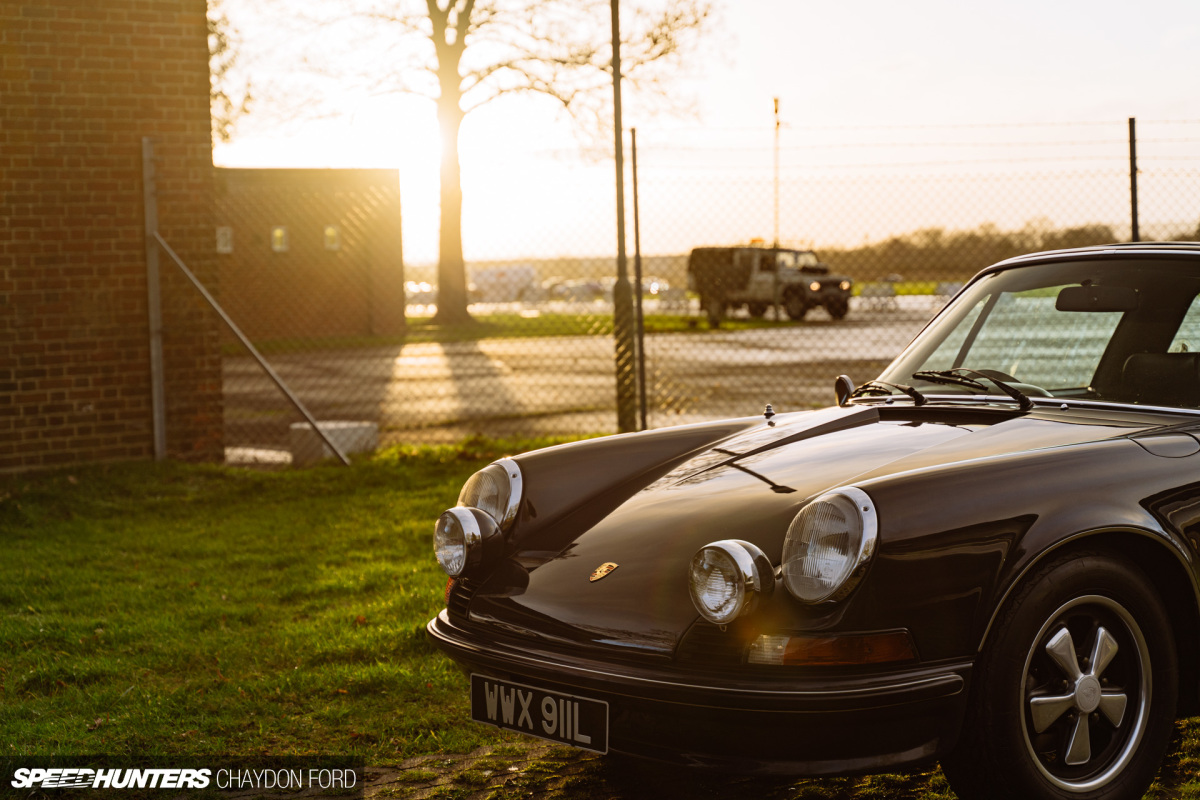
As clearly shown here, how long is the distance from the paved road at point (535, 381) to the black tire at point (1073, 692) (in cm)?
755

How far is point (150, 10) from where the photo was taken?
7996 mm

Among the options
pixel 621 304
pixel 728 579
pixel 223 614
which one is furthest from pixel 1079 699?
pixel 621 304

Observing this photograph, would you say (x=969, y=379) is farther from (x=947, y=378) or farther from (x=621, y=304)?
(x=621, y=304)

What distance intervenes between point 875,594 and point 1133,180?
6442 mm

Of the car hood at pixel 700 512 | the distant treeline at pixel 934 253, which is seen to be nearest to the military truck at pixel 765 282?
→ the distant treeline at pixel 934 253

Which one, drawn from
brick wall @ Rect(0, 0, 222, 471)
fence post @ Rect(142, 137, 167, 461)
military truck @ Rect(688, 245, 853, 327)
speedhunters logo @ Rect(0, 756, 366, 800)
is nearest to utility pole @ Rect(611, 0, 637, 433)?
brick wall @ Rect(0, 0, 222, 471)

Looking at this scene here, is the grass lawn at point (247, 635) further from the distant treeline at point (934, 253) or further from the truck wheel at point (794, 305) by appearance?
the truck wheel at point (794, 305)

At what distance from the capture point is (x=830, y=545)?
2.60m

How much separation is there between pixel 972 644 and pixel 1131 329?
1.79 meters

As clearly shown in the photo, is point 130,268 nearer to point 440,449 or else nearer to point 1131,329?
point 440,449

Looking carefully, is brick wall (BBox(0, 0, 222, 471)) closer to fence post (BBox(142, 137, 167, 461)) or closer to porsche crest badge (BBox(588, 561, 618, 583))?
fence post (BBox(142, 137, 167, 461))

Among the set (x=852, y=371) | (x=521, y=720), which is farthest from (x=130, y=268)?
(x=852, y=371)

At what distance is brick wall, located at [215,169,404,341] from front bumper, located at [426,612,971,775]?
25.9m

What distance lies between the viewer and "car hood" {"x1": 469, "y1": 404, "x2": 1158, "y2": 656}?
9.29 feet
